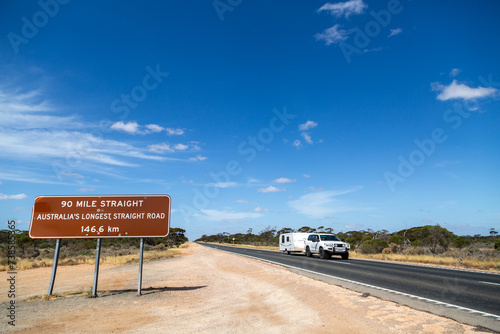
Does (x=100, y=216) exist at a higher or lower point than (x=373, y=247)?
higher

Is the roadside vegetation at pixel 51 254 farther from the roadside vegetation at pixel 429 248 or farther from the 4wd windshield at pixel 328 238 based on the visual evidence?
the roadside vegetation at pixel 429 248

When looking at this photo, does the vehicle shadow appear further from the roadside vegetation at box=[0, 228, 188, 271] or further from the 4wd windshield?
the 4wd windshield

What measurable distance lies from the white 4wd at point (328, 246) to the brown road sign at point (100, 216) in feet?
54.4

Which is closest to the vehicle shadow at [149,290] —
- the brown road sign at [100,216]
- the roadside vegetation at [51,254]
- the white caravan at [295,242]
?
the brown road sign at [100,216]

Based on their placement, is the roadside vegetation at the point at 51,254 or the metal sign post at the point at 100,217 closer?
the metal sign post at the point at 100,217

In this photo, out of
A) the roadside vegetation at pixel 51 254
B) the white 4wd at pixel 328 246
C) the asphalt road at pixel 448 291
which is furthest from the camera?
the white 4wd at pixel 328 246

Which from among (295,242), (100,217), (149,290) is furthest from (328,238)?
(100,217)

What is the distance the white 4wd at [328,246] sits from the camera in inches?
906

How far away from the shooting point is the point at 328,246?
23.2 m

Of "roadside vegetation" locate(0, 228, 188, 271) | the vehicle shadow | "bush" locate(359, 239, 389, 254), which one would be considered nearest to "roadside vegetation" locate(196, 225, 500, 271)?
"bush" locate(359, 239, 389, 254)

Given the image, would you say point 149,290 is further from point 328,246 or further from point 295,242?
point 295,242

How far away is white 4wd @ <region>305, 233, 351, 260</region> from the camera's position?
75.5 feet

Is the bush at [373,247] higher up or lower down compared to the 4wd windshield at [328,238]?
lower down

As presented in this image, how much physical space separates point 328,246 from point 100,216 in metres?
17.9
